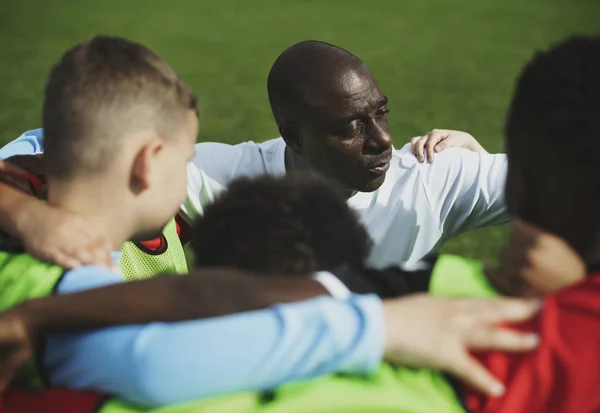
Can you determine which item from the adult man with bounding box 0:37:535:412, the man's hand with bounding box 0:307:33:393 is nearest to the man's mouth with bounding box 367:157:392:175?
the adult man with bounding box 0:37:535:412

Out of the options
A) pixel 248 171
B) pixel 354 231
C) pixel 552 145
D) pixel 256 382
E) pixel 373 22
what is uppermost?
pixel 552 145

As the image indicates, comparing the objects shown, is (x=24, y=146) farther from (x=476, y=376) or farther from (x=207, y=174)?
(x=476, y=376)

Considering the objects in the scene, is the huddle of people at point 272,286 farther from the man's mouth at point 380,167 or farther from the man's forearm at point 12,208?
the man's mouth at point 380,167

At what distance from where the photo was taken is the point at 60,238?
5.56 feet

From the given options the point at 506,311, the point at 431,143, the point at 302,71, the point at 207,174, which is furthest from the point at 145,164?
the point at 431,143

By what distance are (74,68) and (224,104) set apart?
6.35 meters

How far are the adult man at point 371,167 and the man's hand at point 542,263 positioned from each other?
58.4 inches

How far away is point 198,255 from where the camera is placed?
165 centimetres

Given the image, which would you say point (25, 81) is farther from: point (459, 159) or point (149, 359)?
point (149, 359)

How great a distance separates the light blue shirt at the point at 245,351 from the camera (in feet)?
4.48

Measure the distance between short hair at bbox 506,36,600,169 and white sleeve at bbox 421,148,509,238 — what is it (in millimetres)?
1429

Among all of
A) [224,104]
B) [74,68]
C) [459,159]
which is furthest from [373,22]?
[74,68]

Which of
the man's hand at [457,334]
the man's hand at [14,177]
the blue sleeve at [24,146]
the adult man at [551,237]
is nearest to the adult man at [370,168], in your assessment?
the blue sleeve at [24,146]

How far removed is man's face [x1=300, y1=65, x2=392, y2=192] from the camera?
10.1 feet
